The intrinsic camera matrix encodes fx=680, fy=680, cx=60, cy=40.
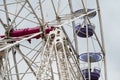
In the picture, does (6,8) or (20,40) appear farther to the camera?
(6,8)

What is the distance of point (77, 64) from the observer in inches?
1283

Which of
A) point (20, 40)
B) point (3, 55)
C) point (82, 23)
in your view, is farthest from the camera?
point (82, 23)

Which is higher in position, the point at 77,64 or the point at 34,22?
the point at 34,22

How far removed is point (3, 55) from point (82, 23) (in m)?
4.80

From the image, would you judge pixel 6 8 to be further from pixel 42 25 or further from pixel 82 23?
pixel 82 23

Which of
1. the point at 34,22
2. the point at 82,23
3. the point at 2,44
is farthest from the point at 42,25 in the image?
the point at 82,23

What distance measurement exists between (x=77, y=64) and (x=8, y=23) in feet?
13.2

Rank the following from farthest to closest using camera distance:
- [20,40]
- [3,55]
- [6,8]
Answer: [3,55] → [6,8] → [20,40]

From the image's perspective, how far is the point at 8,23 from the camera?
31.1 meters

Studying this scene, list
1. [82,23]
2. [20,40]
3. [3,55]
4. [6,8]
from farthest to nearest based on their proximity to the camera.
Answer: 1. [82,23]
2. [3,55]
3. [6,8]
4. [20,40]

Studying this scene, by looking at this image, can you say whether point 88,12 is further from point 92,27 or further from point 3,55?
point 3,55

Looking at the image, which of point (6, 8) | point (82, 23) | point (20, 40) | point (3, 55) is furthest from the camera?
point (82, 23)

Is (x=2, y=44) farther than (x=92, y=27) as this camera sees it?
No

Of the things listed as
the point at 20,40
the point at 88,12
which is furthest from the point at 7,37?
the point at 88,12
